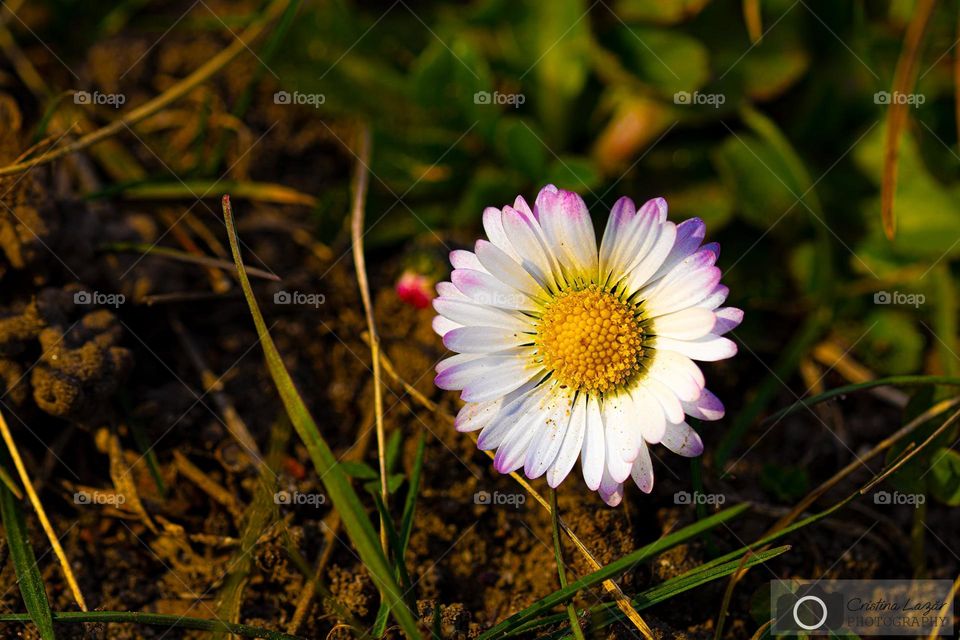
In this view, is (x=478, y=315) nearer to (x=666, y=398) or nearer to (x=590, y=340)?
(x=590, y=340)

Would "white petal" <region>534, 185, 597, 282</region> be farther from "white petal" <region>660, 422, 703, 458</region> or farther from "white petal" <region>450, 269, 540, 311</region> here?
"white petal" <region>660, 422, 703, 458</region>

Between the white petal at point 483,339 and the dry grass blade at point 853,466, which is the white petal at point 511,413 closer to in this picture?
the white petal at point 483,339

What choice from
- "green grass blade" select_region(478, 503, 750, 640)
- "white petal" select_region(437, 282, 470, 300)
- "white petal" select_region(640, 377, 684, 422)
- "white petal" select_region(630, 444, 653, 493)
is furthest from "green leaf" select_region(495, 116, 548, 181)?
"green grass blade" select_region(478, 503, 750, 640)

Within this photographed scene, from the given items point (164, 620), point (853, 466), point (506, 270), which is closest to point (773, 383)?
point (853, 466)

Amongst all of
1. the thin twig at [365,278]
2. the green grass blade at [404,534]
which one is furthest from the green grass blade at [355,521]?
the thin twig at [365,278]

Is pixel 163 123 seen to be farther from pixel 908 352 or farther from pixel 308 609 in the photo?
pixel 908 352

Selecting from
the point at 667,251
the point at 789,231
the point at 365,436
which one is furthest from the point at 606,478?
the point at 789,231
